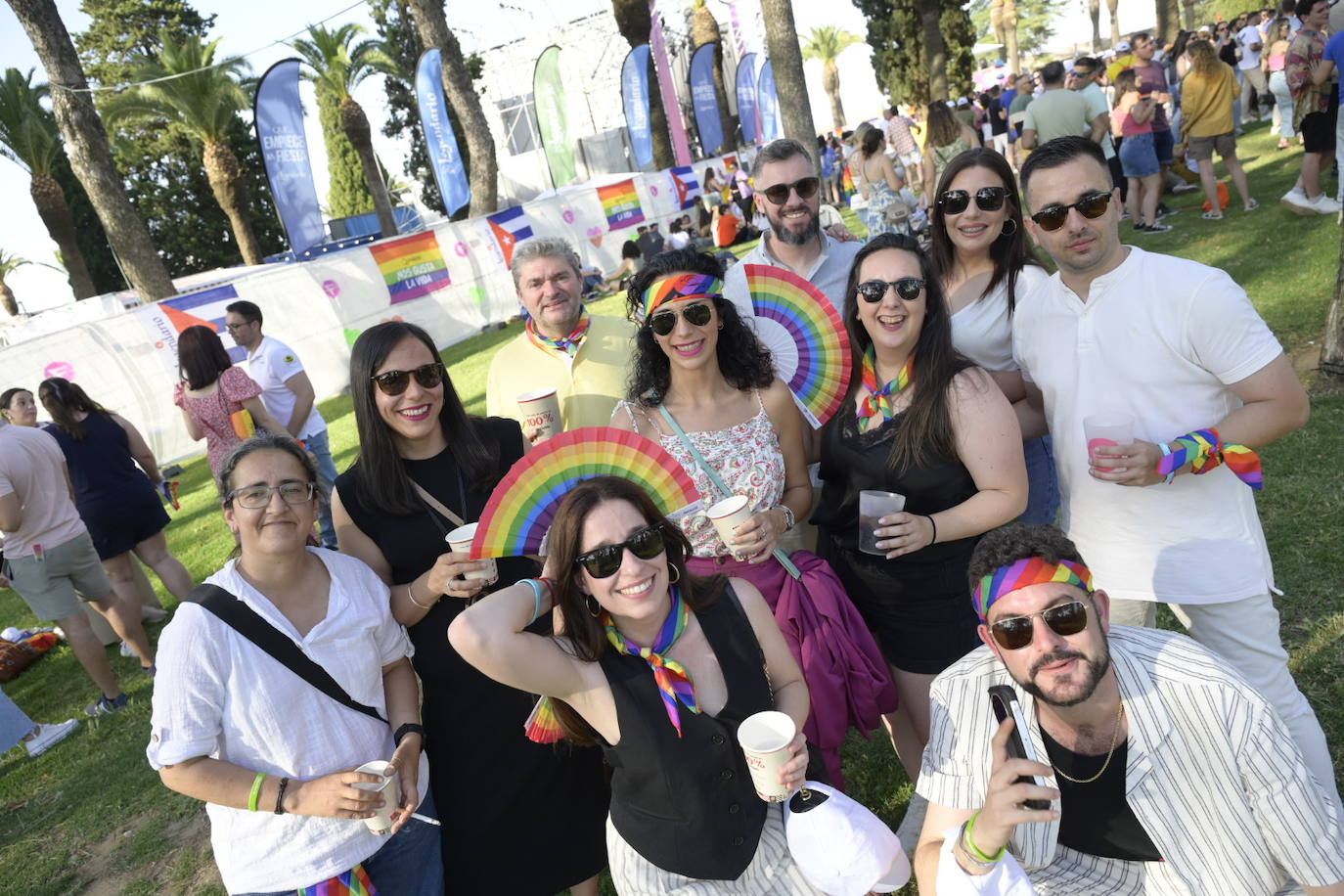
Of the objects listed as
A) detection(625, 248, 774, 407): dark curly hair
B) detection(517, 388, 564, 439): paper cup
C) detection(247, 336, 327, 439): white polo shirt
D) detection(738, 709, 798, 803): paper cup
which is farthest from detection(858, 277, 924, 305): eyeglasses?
detection(247, 336, 327, 439): white polo shirt

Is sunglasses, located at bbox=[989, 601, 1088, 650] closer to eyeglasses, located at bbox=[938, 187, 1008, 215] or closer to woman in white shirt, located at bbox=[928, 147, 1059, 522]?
woman in white shirt, located at bbox=[928, 147, 1059, 522]

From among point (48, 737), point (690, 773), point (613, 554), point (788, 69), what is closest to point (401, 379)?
point (613, 554)

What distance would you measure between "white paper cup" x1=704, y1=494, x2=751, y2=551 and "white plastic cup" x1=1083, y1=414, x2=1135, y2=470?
93 cm

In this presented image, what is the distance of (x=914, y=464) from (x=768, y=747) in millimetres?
971

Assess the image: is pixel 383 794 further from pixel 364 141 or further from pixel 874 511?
pixel 364 141

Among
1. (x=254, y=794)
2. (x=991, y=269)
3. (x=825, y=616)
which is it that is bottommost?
(x=825, y=616)

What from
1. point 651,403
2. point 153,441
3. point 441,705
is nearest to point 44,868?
point 441,705

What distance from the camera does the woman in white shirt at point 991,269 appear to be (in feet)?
9.62

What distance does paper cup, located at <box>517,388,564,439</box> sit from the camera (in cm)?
294

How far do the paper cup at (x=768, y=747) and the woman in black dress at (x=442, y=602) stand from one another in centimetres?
93

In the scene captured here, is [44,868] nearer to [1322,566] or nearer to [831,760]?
[831,760]

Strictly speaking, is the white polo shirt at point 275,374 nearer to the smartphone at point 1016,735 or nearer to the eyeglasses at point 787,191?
the eyeglasses at point 787,191

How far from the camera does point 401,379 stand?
2629mm

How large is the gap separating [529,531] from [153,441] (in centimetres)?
1236
